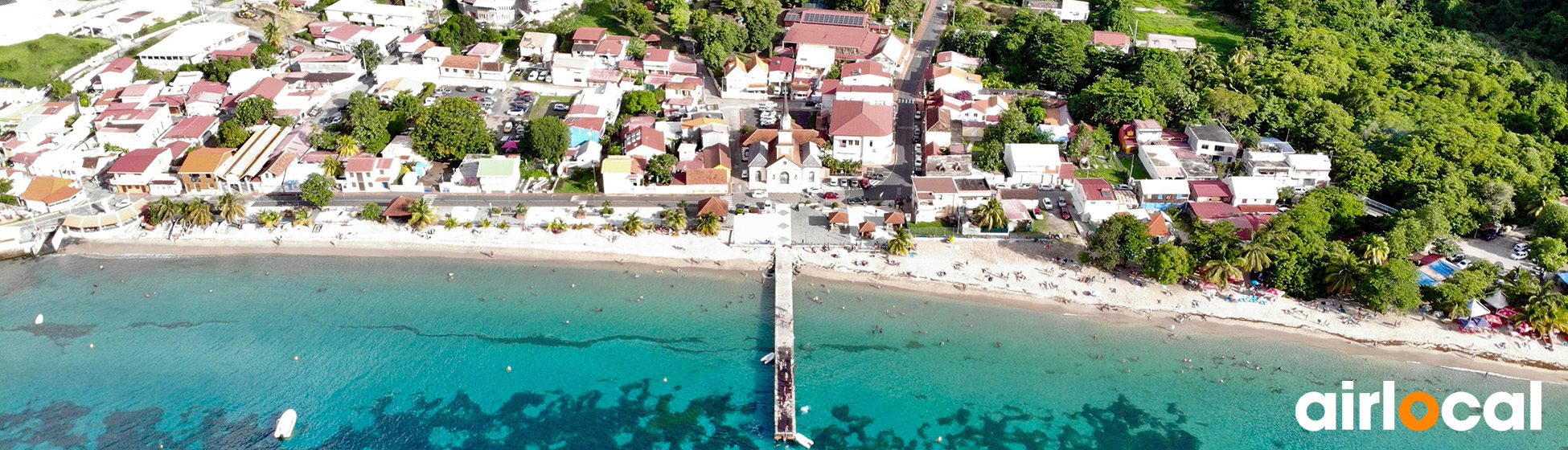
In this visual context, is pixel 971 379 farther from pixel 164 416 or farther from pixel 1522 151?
pixel 1522 151

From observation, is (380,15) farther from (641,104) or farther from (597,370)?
(597,370)

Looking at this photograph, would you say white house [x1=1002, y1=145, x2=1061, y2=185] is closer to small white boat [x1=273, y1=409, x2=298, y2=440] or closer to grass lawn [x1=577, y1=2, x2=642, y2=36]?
grass lawn [x1=577, y1=2, x2=642, y2=36]

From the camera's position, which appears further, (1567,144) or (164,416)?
(1567,144)

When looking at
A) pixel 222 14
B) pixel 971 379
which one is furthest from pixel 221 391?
pixel 222 14

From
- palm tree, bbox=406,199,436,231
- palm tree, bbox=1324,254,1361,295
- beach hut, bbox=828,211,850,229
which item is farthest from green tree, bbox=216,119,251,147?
palm tree, bbox=1324,254,1361,295

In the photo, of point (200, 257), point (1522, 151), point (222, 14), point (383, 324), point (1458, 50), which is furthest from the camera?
point (222, 14)

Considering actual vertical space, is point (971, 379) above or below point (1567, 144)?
below

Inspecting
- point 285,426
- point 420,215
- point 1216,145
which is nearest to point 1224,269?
point 1216,145
